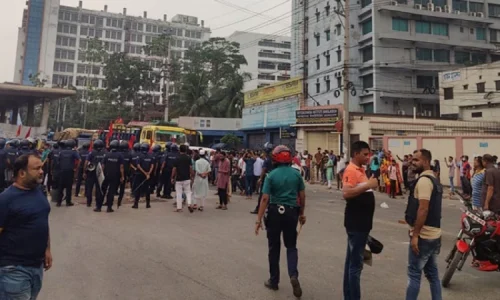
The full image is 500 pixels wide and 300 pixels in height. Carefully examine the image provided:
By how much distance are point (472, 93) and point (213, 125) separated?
2604cm

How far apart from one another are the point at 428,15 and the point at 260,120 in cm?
2185

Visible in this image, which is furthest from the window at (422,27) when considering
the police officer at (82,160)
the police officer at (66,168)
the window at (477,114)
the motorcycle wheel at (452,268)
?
the motorcycle wheel at (452,268)

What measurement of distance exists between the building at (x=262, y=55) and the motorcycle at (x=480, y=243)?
81762 mm

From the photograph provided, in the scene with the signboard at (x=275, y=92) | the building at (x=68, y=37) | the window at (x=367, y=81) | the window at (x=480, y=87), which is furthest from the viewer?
the building at (x=68, y=37)

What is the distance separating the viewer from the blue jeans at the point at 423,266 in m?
3.62

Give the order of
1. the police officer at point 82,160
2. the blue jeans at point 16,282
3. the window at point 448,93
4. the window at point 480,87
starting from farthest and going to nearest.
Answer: the window at point 448,93 < the window at point 480,87 < the police officer at point 82,160 < the blue jeans at point 16,282

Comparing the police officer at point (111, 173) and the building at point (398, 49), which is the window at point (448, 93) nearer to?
the building at point (398, 49)

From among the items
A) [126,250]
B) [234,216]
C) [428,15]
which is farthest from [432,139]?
[428,15]

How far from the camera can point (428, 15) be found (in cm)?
3828

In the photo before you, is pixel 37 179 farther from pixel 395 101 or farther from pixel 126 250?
pixel 395 101

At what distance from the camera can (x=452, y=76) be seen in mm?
34844

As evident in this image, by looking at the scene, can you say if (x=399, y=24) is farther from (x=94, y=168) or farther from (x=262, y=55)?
(x=262, y=55)

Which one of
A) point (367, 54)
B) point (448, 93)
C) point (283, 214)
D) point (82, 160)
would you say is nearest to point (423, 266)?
point (283, 214)

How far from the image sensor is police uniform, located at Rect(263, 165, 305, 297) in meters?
4.35
